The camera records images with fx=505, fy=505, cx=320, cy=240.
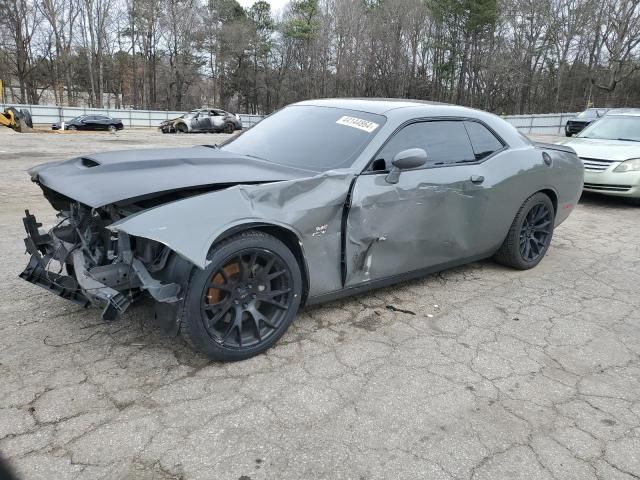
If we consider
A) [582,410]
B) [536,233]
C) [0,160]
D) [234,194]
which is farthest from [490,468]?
[0,160]

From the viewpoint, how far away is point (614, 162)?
308 inches

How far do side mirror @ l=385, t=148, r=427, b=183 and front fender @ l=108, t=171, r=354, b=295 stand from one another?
33 cm

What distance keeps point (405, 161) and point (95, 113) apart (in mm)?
31745

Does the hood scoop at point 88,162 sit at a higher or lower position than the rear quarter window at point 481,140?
lower

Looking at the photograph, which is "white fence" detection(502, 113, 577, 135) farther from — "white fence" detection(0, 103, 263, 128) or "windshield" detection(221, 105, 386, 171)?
"windshield" detection(221, 105, 386, 171)

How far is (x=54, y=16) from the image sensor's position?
4562cm

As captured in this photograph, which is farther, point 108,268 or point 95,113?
point 95,113

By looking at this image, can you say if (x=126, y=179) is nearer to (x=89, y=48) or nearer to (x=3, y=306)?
(x=3, y=306)

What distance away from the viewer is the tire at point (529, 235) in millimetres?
4543

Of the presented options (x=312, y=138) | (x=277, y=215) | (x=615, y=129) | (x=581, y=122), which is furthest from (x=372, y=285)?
(x=581, y=122)

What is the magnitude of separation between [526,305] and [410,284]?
919 millimetres

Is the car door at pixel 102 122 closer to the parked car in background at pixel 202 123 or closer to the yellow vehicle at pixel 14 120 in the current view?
the parked car in background at pixel 202 123

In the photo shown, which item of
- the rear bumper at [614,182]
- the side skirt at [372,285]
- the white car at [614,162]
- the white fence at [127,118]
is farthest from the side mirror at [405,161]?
the white fence at [127,118]

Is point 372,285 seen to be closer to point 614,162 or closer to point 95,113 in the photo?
point 614,162
